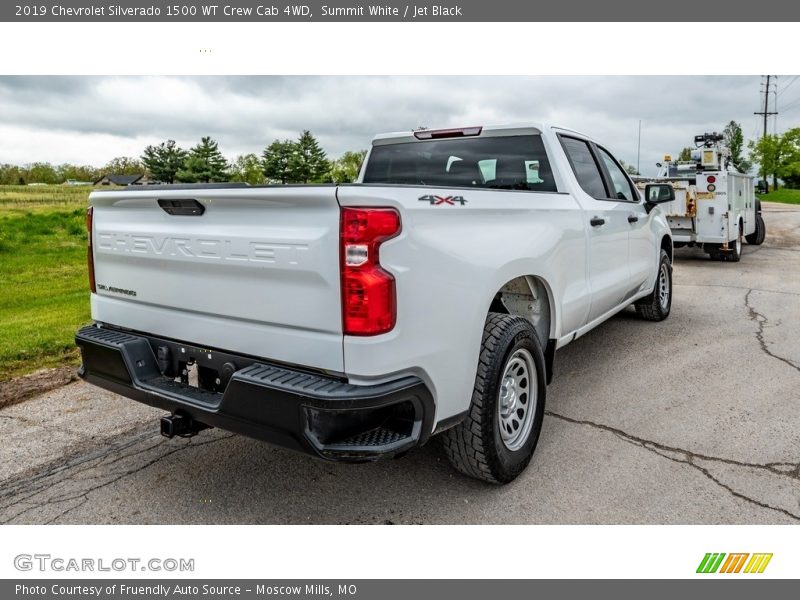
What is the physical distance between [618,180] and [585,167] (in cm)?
92

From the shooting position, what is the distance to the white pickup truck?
8.12ft

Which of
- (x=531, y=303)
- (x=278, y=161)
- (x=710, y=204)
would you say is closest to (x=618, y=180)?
(x=531, y=303)

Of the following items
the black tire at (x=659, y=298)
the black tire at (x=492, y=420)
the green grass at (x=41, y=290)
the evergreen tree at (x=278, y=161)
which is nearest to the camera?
the black tire at (x=492, y=420)

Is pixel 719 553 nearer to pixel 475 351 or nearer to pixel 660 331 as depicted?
pixel 475 351

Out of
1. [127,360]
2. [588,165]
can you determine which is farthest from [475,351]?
[588,165]

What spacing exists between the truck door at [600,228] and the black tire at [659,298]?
1.51 meters

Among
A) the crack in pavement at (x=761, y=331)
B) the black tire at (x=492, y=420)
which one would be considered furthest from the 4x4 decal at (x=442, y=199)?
the crack in pavement at (x=761, y=331)

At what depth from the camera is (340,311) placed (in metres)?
2.48

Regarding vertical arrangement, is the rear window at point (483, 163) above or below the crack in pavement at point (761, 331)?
above

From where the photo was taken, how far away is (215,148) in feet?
249

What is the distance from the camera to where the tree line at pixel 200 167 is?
3375 cm

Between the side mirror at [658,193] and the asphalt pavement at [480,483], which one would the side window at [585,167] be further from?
the asphalt pavement at [480,483]

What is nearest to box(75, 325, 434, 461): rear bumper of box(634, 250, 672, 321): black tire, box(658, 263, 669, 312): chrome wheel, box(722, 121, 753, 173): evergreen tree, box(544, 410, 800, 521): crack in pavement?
box(544, 410, 800, 521): crack in pavement

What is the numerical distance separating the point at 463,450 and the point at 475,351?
1.76ft
